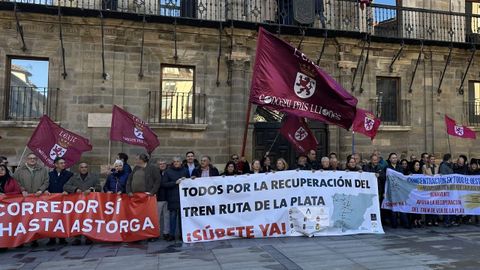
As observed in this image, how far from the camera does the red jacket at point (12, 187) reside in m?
7.95

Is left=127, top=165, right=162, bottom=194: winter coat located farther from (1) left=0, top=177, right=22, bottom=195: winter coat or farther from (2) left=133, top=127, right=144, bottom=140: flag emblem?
(2) left=133, top=127, right=144, bottom=140: flag emblem

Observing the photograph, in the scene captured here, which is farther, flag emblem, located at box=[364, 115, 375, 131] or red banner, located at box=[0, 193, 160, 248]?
flag emblem, located at box=[364, 115, 375, 131]

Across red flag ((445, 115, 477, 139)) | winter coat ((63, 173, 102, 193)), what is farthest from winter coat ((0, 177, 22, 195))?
red flag ((445, 115, 477, 139))

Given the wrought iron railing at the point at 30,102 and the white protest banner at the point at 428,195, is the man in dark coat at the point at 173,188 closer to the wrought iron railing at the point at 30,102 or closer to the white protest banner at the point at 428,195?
the white protest banner at the point at 428,195

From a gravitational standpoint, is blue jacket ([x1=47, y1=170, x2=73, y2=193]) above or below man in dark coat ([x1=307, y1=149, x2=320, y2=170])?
below

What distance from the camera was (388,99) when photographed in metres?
14.9

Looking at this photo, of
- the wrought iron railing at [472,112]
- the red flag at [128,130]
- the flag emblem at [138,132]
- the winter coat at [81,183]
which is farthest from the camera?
the wrought iron railing at [472,112]

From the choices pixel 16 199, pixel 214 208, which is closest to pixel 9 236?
pixel 16 199

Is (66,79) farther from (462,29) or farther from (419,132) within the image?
(462,29)

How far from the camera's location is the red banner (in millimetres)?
7574

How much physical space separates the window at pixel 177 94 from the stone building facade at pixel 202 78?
0.04 m

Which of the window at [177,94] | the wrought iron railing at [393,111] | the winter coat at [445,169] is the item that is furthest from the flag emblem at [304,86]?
the wrought iron railing at [393,111]

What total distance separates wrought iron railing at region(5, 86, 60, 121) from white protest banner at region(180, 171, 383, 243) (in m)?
6.02

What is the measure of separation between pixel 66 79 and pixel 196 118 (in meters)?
3.86
